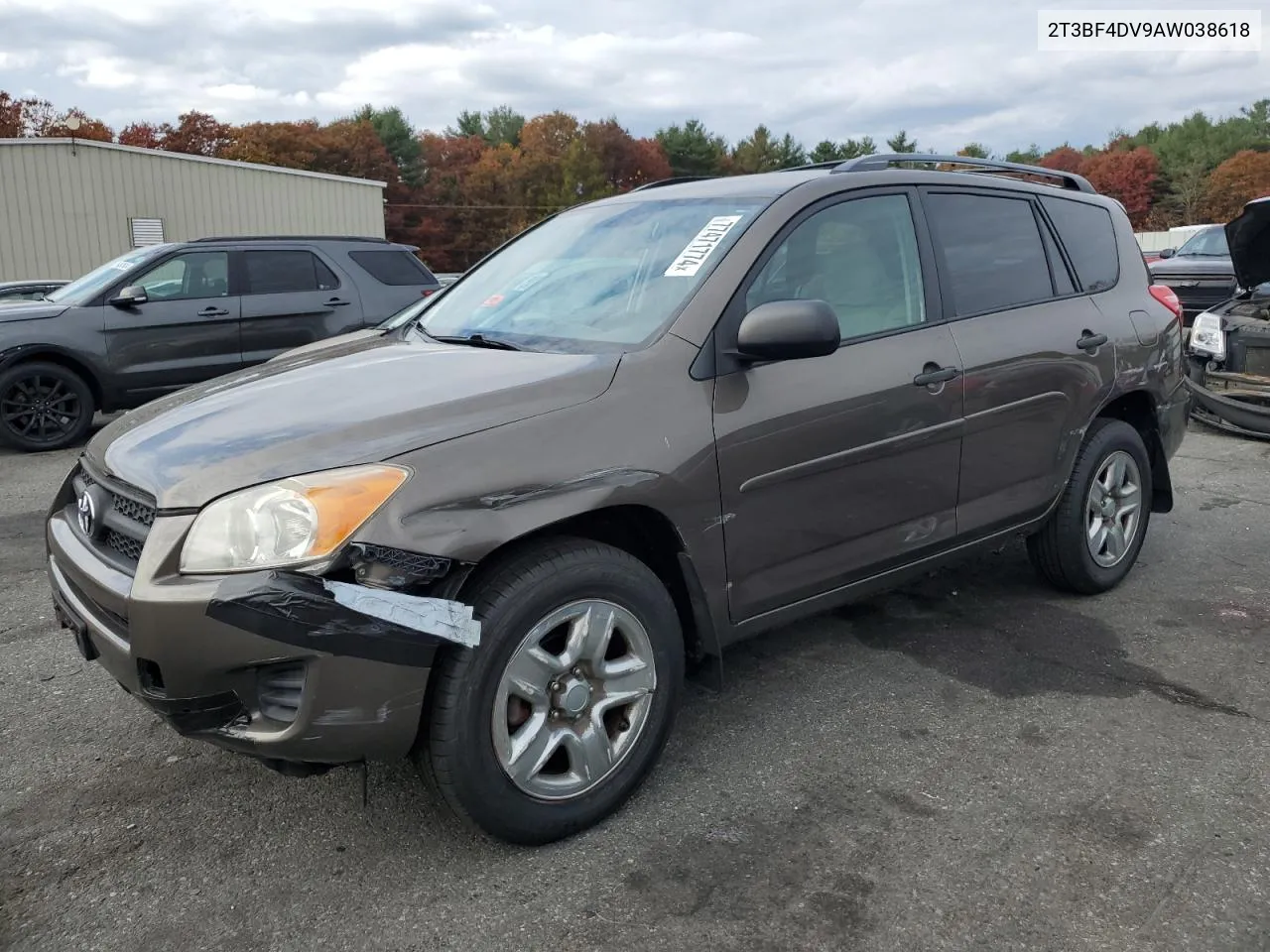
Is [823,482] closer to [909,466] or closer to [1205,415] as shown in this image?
[909,466]

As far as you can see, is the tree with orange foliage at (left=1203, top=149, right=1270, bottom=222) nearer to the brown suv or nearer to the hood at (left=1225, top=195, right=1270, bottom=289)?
the hood at (left=1225, top=195, right=1270, bottom=289)

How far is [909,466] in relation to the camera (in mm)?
3340

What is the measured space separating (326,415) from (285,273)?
7.22 metres

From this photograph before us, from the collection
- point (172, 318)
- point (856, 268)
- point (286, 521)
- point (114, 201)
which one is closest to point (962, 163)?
point (856, 268)

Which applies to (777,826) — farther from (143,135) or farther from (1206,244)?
(143,135)

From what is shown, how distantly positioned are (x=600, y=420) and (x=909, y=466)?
1247mm

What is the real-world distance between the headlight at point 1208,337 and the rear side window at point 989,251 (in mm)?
5022

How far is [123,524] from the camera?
2.52 metres

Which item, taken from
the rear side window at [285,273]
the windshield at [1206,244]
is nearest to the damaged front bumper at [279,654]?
the rear side window at [285,273]

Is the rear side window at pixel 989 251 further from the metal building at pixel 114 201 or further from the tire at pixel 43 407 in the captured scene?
the metal building at pixel 114 201

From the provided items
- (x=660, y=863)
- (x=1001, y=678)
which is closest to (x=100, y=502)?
(x=660, y=863)

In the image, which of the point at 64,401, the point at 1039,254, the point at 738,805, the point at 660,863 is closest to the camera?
the point at 660,863

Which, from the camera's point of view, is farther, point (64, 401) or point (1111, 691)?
point (64, 401)

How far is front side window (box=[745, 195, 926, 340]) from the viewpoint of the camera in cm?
315
